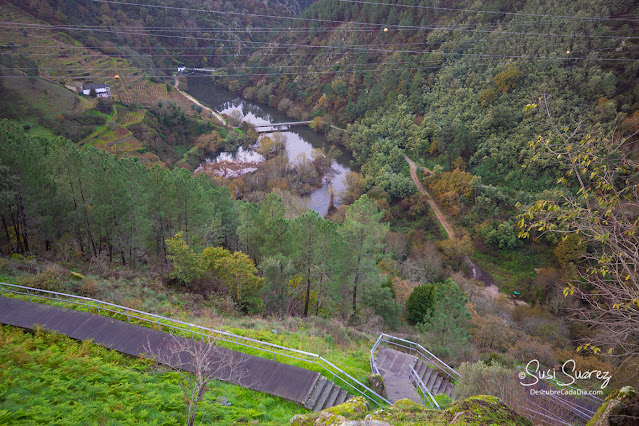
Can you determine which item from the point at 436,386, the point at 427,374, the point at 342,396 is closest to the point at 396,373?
the point at 427,374

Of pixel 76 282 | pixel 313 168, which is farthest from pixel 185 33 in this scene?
pixel 76 282

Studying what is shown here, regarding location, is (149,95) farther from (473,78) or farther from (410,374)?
(410,374)

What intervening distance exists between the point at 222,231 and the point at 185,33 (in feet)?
386

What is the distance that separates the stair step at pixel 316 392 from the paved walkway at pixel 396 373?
2.74 m

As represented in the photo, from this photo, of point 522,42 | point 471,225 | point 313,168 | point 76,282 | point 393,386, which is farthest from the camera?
point 313,168

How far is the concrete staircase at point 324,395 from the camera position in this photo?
390 inches

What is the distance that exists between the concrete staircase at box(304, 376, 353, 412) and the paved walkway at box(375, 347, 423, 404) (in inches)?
87.1

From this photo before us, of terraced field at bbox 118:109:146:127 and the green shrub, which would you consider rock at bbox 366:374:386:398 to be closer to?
the green shrub

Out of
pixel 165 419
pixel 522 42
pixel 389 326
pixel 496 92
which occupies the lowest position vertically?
pixel 389 326

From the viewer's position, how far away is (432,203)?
163 ft

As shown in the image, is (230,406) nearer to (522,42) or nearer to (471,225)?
(471,225)

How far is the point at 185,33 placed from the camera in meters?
117

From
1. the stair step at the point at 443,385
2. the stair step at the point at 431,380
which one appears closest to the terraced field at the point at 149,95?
the stair step at the point at 431,380

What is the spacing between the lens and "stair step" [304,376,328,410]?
9837 mm
